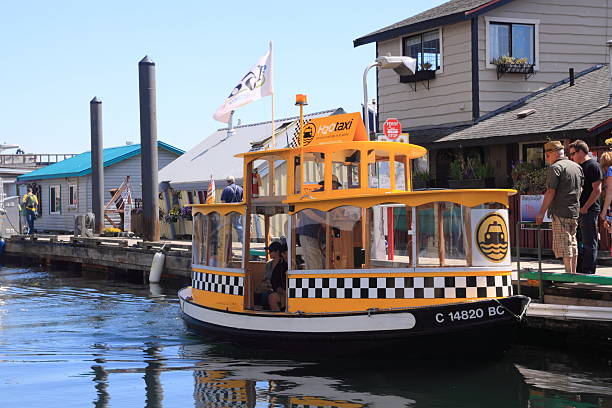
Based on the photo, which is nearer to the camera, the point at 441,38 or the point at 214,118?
the point at 214,118

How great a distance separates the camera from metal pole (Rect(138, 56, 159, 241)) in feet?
82.0

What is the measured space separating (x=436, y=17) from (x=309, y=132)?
11022 millimetres

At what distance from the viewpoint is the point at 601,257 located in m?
14.5

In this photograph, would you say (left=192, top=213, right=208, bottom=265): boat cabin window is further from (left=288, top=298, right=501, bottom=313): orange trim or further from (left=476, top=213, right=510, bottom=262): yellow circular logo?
(left=476, top=213, right=510, bottom=262): yellow circular logo

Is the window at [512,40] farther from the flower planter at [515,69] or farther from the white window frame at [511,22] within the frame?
the flower planter at [515,69]

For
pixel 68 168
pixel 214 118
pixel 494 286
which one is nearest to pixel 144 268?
pixel 214 118

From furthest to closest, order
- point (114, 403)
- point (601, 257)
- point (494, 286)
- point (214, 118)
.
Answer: point (214, 118), point (601, 257), point (494, 286), point (114, 403)

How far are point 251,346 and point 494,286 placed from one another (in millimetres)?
3702

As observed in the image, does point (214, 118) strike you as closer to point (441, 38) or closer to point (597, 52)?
point (441, 38)

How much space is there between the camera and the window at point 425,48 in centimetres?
2242

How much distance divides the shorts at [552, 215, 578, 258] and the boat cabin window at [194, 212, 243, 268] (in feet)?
14.7

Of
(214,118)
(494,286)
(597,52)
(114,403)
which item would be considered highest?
(597,52)

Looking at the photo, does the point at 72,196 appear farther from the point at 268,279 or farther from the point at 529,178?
the point at 268,279

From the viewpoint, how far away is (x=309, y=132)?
1227 cm
